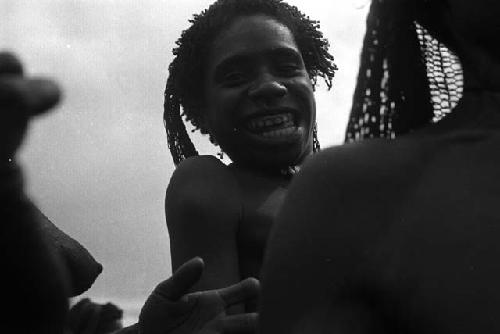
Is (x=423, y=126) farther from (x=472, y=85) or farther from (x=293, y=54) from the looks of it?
(x=293, y=54)

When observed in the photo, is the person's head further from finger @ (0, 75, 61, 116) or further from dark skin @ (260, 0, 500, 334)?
finger @ (0, 75, 61, 116)

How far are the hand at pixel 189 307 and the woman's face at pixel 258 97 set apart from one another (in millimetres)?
616

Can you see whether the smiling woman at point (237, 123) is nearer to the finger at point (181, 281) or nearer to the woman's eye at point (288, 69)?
the woman's eye at point (288, 69)

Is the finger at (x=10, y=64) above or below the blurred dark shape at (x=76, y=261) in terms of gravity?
above

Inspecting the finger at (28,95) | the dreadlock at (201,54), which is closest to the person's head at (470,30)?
the finger at (28,95)

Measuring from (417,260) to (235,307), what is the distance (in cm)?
130

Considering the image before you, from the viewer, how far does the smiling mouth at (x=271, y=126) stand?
8.86 ft

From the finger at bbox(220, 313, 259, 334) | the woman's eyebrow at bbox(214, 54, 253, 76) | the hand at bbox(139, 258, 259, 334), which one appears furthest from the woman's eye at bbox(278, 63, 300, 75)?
the finger at bbox(220, 313, 259, 334)

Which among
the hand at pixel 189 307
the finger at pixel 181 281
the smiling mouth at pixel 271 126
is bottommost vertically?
the hand at pixel 189 307

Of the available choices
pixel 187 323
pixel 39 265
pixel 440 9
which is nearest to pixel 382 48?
pixel 440 9

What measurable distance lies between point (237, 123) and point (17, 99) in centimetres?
138

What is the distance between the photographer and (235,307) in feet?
7.88

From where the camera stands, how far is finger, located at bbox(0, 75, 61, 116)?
1.37 m

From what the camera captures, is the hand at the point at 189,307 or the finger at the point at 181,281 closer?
the finger at the point at 181,281
